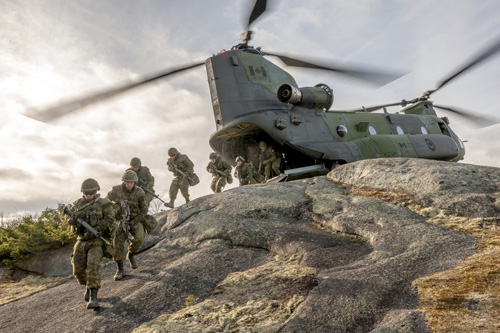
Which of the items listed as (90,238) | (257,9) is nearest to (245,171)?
(257,9)

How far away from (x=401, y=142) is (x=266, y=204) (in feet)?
25.2

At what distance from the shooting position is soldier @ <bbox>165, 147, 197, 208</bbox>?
11.9m

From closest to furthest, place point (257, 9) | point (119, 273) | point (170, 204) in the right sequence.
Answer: point (119, 273) < point (257, 9) < point (170, 204)

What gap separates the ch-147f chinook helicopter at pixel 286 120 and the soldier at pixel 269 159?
31cm

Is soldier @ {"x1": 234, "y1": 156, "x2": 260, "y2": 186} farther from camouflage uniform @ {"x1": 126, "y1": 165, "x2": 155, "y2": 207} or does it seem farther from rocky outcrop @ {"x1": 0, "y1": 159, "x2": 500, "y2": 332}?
rocky outcrop @ {"x1": 0, "y1": 159, "x2": 500, "y2": 332}

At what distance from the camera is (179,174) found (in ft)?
39.5

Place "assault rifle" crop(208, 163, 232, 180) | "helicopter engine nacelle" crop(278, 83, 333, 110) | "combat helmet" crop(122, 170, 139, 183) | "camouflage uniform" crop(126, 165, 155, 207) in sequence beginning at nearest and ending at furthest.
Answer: "combat helmet" crop(122, 170, 139, 183)
"camouflage uniform" crop(126, 165, 155, 207)
"helicopter engine nacelle" crop(278, 83, 333, 110)
"assault rifle" crop(208, 163, 232, 180)

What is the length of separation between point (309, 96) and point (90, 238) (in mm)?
8411

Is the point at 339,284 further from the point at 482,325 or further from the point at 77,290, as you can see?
the point at 77,290

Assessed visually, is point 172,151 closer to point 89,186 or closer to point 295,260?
point 89,186

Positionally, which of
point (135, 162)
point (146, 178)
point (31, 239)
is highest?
point (135, 162)

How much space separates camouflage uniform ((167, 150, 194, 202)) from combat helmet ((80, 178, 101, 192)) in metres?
6.56

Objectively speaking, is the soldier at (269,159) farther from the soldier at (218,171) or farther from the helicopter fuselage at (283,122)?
the soldier at (218,171)

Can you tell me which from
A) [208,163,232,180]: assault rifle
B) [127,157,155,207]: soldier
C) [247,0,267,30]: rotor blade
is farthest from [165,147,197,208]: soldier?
[247,0,267,30]: rotor blade
